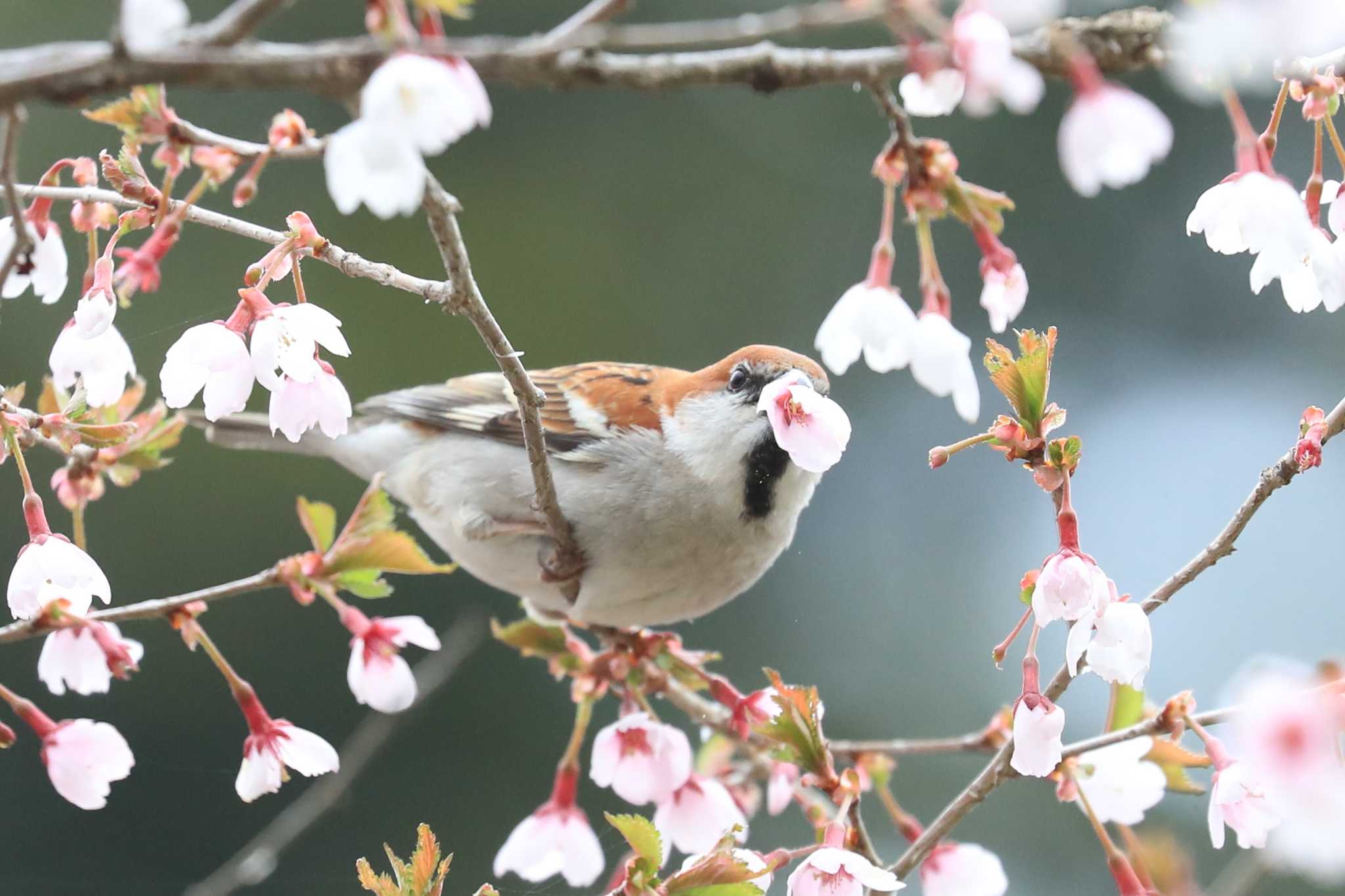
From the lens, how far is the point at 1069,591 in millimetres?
1139

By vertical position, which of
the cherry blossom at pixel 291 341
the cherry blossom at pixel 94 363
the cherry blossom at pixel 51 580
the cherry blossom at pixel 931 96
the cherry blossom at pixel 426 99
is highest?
the cherry blossom at pixel 931 96

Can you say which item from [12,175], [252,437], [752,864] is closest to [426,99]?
[12,175]

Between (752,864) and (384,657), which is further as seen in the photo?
(384,657)

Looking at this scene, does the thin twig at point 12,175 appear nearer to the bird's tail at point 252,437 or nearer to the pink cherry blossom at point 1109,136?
the pink cherry blossom at point 1109,136

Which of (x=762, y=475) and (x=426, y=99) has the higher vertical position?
(x=426, y=99)

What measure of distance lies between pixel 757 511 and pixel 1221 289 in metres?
4.93

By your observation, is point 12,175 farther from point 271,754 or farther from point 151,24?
point 271,754

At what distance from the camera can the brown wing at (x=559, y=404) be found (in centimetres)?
228

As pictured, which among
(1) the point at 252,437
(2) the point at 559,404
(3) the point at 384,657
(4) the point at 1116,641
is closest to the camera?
(4) the point at 1116,641

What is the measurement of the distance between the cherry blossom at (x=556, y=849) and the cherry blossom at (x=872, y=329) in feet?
2.86

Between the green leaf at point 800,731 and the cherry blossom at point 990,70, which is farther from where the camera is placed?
the green leaf at point 800,731

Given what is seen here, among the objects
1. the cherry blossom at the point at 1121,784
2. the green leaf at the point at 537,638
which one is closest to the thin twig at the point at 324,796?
the green leaf at the point at 537,638

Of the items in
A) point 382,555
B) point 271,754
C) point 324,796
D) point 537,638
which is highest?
point 382,555

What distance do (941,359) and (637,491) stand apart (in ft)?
3.54
